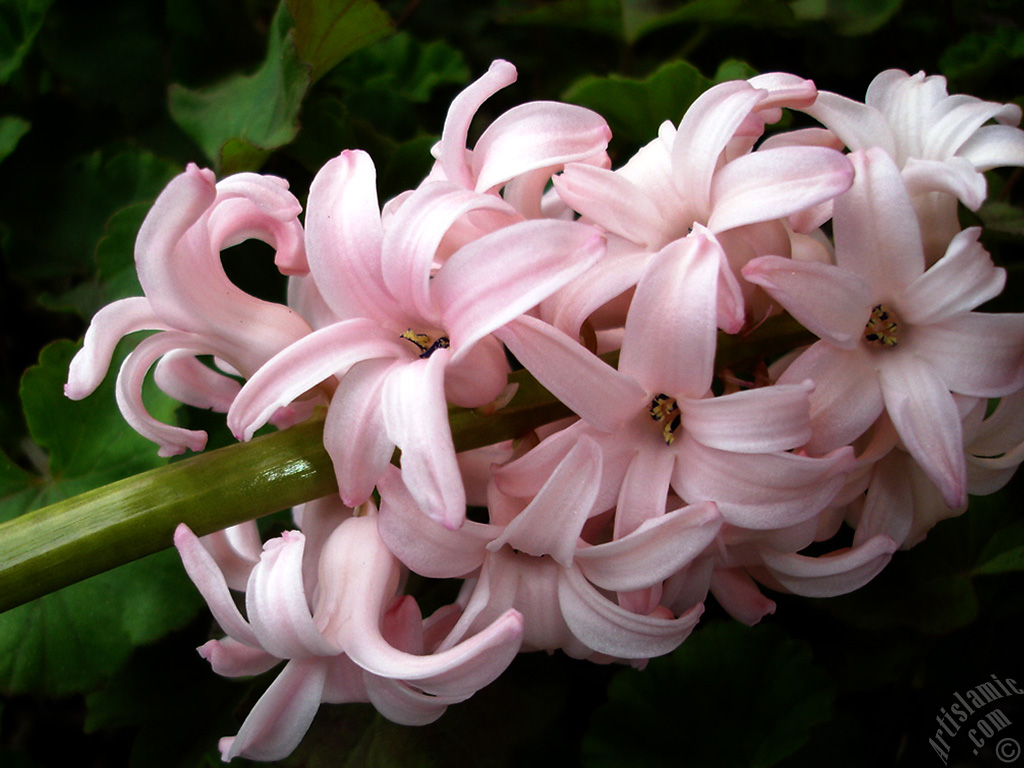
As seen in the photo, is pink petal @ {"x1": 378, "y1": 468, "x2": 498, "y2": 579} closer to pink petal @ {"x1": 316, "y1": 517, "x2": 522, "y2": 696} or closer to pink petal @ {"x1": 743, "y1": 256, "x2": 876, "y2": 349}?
pink petal @ {"x1": 316, "y1": 517, "x2": 522, "y2": 696}

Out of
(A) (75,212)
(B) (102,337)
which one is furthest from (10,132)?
(B) (102,337)

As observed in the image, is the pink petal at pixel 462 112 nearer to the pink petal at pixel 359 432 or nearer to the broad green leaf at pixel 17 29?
the pink petal at pixel 359 432

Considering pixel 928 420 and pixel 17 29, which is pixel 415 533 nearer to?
pixel 928 420

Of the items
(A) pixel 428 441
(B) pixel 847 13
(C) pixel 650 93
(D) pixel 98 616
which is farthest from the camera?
(B) pixel 847 13

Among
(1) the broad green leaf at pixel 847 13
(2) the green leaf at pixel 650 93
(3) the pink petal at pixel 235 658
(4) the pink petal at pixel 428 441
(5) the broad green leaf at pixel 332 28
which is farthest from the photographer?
(1) the broad green leaf at pixel 847 13

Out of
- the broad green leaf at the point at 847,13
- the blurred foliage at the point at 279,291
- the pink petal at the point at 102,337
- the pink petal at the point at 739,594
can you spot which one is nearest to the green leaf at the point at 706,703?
the blurred foliage at the point at 279,291
